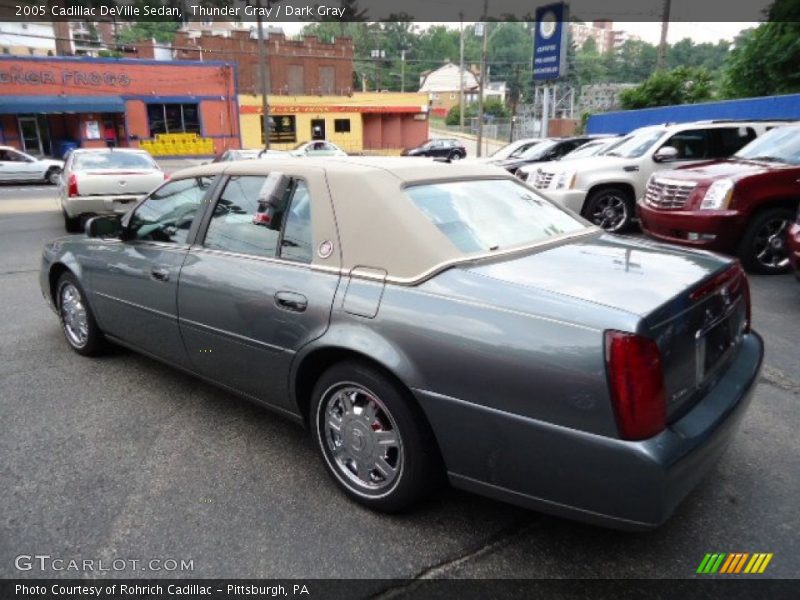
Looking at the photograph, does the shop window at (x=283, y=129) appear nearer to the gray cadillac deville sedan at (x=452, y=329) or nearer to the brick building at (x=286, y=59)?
the brick building at (x=286, y=59)

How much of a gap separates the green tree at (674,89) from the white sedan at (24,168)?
20946mm

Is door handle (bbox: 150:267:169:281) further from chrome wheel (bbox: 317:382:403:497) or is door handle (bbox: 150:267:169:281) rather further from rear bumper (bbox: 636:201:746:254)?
rear bumper (bbox: 636:201:746:254)

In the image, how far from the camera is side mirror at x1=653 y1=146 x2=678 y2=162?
29.0ft

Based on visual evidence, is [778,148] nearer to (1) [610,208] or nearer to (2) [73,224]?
(1) [610,208]

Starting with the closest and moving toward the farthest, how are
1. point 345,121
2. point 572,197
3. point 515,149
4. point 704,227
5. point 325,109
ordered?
point 704,227
point 572,197
point 515,149
point 325,109
point 345,121

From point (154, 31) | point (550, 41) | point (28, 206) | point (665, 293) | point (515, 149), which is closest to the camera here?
point (665, 293)

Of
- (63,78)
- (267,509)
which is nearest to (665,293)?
(267,509)

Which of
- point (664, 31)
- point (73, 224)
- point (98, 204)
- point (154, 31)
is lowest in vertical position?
point (73, 224)

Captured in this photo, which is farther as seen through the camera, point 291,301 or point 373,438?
point 291,301

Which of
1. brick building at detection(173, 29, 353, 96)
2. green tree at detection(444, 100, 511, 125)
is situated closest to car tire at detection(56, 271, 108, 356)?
brick building at detection(173, 29, 353, 96)

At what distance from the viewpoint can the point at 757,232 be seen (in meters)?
6.53

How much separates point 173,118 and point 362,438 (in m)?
37.7

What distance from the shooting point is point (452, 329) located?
228cm

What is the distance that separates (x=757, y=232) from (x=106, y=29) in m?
91.3
